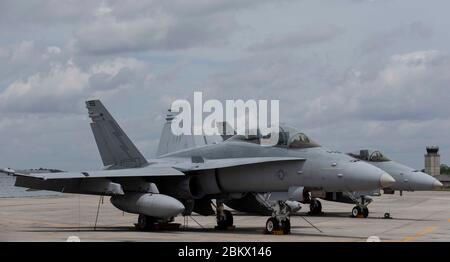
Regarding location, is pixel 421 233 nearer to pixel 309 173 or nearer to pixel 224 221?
pixel 309 173

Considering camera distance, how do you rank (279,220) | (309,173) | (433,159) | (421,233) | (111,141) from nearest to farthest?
(309,173) → (279,220) → (421,233) → (111,141) → (433,159)

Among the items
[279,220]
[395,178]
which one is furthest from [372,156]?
[279,220]

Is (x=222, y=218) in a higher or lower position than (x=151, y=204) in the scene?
lower

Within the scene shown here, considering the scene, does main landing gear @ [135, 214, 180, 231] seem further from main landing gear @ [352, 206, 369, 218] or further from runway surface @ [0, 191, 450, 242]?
main landing gear @ [352, 206, 369, 218]

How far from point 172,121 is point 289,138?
11.1 metres

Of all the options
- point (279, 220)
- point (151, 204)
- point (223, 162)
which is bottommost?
point (279, 220)

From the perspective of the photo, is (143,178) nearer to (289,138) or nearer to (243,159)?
(243,159)

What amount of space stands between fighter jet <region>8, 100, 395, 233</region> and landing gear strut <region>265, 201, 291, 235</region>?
2 cm

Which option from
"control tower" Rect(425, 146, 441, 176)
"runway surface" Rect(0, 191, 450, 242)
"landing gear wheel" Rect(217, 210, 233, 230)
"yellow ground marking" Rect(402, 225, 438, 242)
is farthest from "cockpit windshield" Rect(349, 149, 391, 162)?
"control tower" Rect(425, 146, 441, 176)

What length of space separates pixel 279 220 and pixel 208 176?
2591 millimetres

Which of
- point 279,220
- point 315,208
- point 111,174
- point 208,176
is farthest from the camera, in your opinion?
point 315,208

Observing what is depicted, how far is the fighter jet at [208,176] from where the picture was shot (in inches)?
679

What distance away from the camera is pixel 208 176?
1959cm
